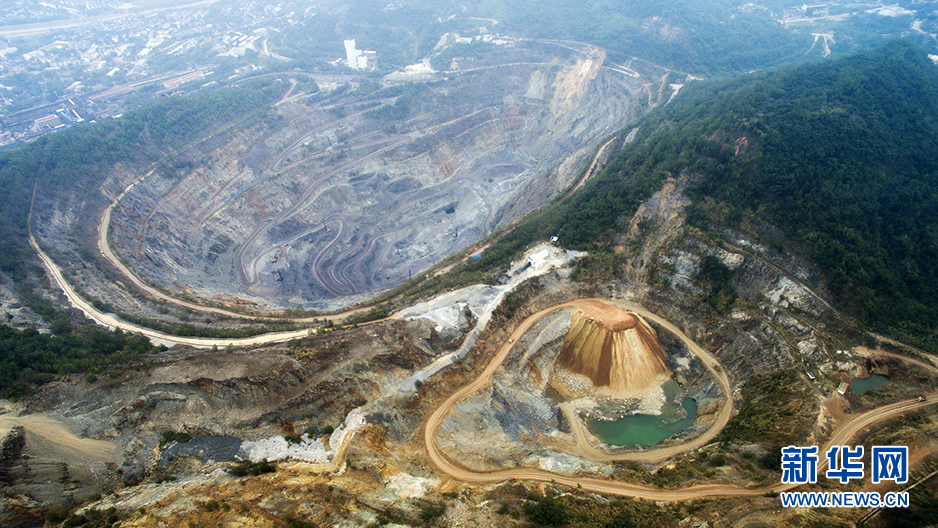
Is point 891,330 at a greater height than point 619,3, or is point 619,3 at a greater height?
point 619,3

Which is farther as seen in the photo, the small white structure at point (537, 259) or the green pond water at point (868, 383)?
→ the small white structure at point (537, 259)

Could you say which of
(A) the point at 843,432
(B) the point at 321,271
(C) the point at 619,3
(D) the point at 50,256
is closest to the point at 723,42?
(C) the point at 619,3

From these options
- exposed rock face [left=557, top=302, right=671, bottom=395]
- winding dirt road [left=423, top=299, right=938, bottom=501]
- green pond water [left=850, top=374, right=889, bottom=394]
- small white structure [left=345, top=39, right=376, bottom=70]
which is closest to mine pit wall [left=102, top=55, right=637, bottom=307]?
winding dirt road [left=423, top=299, right=938, bottom=501]

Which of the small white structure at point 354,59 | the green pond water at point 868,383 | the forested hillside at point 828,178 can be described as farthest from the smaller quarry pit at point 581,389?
the small white structure at point 354,59

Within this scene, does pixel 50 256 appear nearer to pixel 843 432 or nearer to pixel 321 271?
pixel 321 271

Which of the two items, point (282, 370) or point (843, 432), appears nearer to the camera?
point (843, 432)

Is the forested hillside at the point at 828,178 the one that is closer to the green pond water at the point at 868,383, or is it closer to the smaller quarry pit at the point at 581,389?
the green pond water at the point at 868,383
